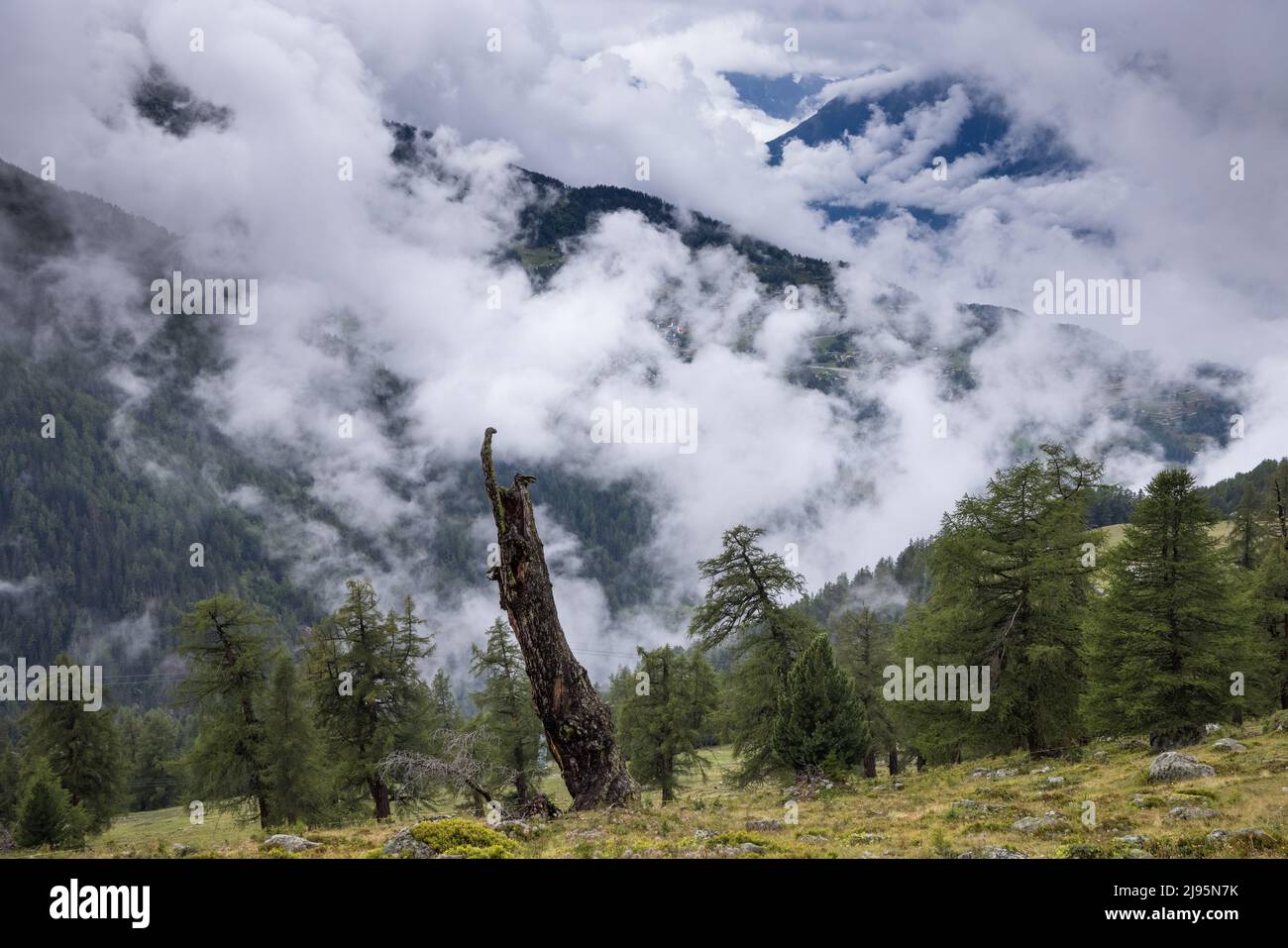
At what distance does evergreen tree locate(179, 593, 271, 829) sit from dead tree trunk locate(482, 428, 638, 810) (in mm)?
23327

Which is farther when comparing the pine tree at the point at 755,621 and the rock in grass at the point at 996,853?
the pine tree at the point at 755,621

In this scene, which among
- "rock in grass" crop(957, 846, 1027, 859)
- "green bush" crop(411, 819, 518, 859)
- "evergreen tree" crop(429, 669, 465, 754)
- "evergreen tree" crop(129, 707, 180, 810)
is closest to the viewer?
"rock in grass" crop(957, 846, 1027, 859)

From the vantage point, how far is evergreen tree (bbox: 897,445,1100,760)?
98.3 ft

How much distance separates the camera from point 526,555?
59.7 ft

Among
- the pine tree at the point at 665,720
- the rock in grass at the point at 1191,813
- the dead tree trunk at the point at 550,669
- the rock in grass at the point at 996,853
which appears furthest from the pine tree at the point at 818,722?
the pine tree at the point at 665,720

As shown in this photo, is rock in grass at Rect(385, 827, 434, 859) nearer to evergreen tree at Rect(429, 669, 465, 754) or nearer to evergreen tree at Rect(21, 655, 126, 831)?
evergreen tree at Rect(429, 669, 465, 754)

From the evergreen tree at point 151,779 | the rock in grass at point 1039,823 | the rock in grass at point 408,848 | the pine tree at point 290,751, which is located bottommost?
the evergreen tree at point 151,779

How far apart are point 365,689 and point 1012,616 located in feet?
104

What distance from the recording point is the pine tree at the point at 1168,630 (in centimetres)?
2508

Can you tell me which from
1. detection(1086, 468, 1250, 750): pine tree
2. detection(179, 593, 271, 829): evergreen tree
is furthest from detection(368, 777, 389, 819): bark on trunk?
detection(1086, 468, 1250, 750): pine tree

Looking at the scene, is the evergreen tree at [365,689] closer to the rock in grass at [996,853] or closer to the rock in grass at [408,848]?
the rock in grass at [408,848]

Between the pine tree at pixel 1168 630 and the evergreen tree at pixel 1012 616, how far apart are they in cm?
286
